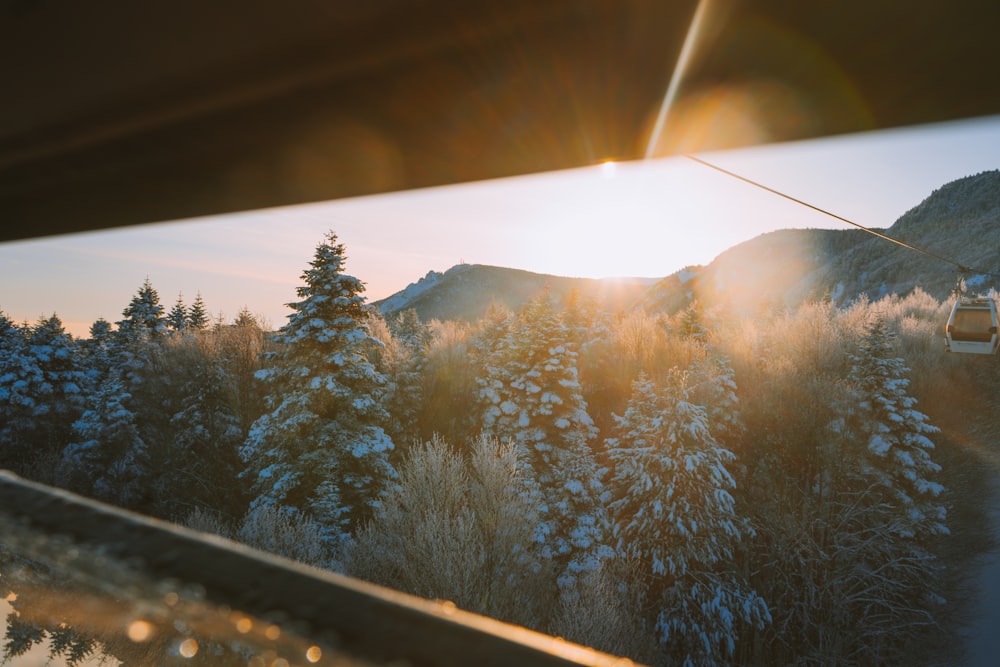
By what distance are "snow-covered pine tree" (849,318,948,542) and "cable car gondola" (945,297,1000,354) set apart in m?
9.06

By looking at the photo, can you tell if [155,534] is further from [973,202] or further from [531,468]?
[973,202]

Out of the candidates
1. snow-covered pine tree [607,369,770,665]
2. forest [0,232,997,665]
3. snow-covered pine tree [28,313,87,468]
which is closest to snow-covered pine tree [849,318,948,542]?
forest [0,232,997,665]

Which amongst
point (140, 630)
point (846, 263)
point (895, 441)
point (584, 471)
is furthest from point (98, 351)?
point (846, 263)

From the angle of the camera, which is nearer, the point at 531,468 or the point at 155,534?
the point at 155,534

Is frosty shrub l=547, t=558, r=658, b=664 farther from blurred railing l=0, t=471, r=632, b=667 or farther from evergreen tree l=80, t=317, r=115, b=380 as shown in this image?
evergreen tree l=80, t=317, r=115, b=380

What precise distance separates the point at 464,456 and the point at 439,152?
2219 cm

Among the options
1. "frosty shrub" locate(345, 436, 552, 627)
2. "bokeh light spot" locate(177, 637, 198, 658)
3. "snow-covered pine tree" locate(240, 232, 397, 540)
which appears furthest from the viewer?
"snow-covered pine tree" locate(240, 232, 397, 540)

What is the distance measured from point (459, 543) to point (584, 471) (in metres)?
5.78

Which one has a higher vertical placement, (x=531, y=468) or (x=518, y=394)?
(x=518, y=394)

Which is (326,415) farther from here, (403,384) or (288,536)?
(403,384)

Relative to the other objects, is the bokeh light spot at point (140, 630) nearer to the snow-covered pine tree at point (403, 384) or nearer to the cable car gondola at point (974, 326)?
the cable car gondola at point (974, 326)

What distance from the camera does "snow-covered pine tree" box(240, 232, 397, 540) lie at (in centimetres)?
1698

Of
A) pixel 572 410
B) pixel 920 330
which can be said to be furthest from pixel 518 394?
pixel 920 330

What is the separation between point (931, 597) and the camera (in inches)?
755
